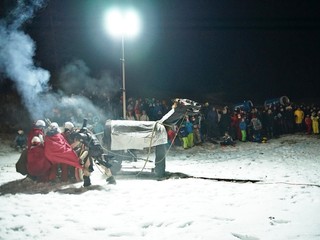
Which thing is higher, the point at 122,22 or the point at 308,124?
A: the point at 122,22

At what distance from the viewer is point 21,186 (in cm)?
912

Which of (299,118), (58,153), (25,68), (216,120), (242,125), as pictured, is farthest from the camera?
(299,118)

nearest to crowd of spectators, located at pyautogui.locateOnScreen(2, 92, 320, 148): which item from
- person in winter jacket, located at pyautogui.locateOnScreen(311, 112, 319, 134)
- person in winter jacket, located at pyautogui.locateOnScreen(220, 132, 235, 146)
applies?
person in winter jacket, located at pyautogui.locateOnScreen(311, 112, 319, 134)

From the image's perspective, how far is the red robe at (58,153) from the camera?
916 centimetres

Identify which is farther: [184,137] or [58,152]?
[184,137]

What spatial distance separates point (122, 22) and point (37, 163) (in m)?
6.47

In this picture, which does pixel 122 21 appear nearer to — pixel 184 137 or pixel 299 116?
pixel 184 137

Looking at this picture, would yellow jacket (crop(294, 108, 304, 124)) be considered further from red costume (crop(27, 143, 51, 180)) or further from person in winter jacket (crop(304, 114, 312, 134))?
red costume (crop(27, 143, 51, 180))

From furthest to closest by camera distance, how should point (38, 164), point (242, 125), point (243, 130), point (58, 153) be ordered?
point (242, 125), point (243, 130), point (38, 164), point (58, 153)

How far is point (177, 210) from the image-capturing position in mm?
6852

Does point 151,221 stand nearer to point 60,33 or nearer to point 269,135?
point 269,135

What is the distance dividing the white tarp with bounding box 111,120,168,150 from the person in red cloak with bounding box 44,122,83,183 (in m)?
1.53

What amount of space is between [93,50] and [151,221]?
3100 centimetres

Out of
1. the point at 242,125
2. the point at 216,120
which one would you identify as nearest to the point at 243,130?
the point at 242,125
